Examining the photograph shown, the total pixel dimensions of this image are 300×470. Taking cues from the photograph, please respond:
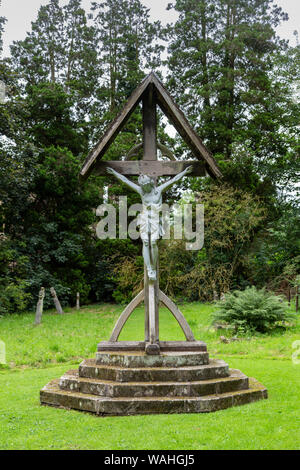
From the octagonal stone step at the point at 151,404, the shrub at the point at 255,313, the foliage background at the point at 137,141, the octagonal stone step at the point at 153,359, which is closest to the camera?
the octagonal stone step at the point at 151,404

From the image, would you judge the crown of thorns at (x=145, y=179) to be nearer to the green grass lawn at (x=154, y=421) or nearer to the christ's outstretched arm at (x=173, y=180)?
the christ's outstretched arm at (x=173, y=180)

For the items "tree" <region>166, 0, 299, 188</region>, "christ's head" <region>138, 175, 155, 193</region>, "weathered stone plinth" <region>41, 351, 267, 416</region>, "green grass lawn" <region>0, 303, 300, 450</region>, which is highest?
"tree" <region>166, 0, 299, 188</region>

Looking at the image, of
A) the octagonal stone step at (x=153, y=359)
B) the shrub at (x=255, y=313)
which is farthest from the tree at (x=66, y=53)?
the octagonal stone step at (x=153, y=359)

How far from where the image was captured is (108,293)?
28.3 meters

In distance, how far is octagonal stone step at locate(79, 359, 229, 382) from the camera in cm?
589

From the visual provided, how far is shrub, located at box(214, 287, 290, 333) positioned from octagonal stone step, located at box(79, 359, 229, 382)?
7905 millimetres

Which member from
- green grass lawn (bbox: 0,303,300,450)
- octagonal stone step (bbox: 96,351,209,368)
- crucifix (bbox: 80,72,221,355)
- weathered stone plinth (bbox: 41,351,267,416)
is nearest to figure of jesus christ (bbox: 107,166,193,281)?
crucifix (bbox: 80,72,221,355)

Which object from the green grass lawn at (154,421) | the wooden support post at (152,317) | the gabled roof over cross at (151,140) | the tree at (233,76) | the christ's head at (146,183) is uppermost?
the tree at (233,76)

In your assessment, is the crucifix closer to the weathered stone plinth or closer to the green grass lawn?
the weathered stone plinth

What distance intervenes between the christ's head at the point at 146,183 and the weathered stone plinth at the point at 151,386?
8.05ft

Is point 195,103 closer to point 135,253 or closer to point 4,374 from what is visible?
point 135,253

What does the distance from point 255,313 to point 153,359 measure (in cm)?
826

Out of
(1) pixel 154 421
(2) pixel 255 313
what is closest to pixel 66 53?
(2) pixel 255 313

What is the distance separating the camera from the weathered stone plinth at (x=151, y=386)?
18.1 feet
